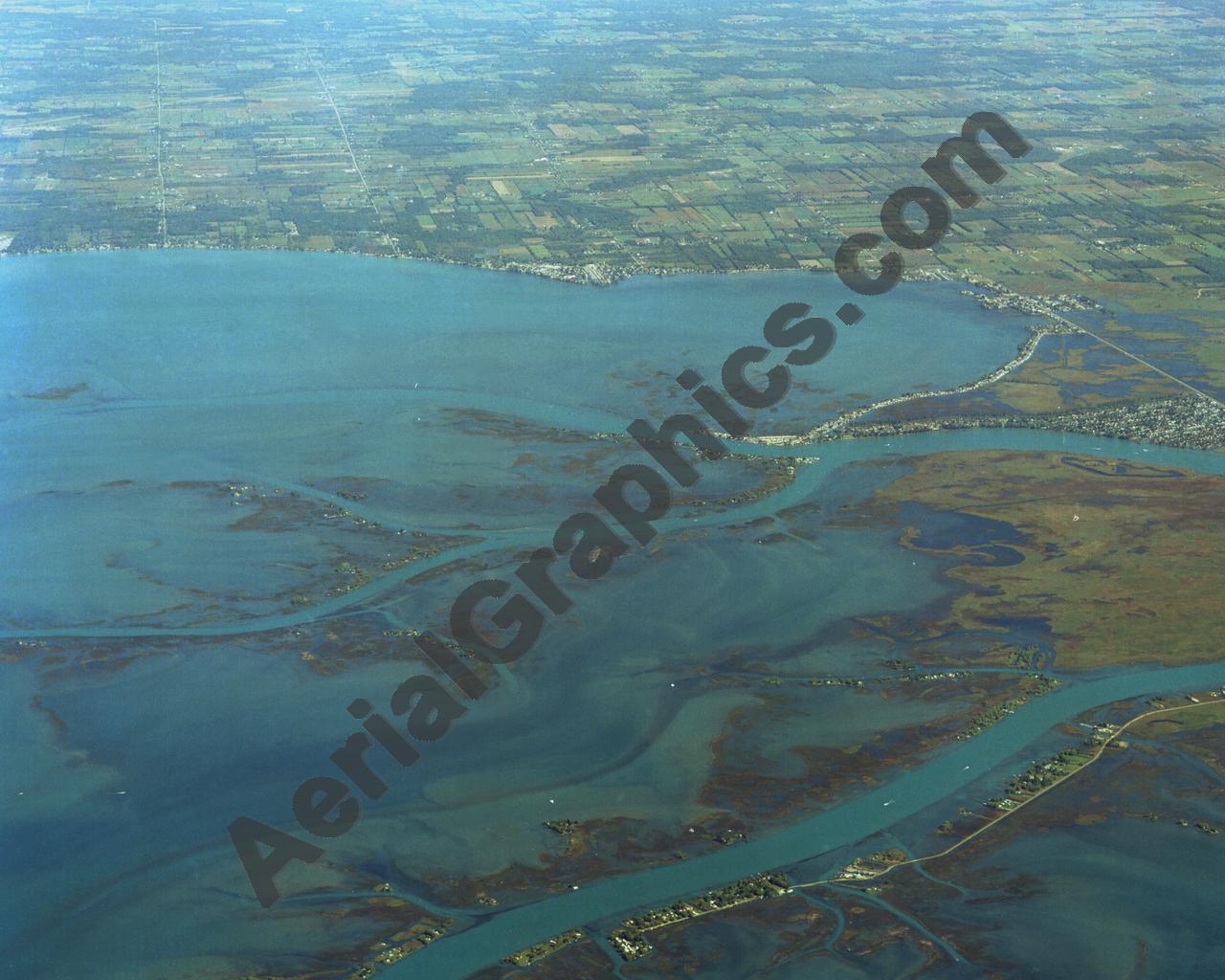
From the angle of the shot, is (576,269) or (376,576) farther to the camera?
(576,269)

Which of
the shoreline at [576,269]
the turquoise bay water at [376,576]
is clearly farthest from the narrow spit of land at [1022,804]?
the shoreline at [576,269]

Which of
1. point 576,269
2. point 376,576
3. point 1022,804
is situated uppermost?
point 576,269

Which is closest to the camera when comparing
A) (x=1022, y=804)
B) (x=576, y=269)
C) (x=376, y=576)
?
(x=1022, y=804)

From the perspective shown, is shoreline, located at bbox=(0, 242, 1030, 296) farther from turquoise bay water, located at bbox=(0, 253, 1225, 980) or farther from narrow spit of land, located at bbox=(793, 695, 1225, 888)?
narrow spit of land, located at bbox=(793, 695, 1225, 888)

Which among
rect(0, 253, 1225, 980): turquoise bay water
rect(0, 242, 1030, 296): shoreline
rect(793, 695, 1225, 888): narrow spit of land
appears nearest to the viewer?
rect(793, 695, 1225, 888): narrow spit of land

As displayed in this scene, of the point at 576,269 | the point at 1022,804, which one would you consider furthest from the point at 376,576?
the point at 576,269

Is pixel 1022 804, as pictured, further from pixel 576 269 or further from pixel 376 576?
pixel 576 269

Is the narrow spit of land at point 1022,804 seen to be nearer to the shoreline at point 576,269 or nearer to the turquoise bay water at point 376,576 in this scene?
the turquoise bay water at point 376,576

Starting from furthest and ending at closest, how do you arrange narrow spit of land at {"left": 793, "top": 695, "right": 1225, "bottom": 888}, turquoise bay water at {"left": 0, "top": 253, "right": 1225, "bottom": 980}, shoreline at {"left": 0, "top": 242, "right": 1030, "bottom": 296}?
shoreline at {"left": 0, "top": 242, "right": 1030, "bottom": 296} → turquoise bay water at {"left": 0, "top": 253, "right": 1225, "bottom": 980} → narrow spit of land at {"left": 793, "top": 695, "right": 1225, "bottom": 888}

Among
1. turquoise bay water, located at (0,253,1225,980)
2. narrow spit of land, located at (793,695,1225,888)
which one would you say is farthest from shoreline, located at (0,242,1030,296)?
narrow spit of land, located at (793,695,1225,888)
